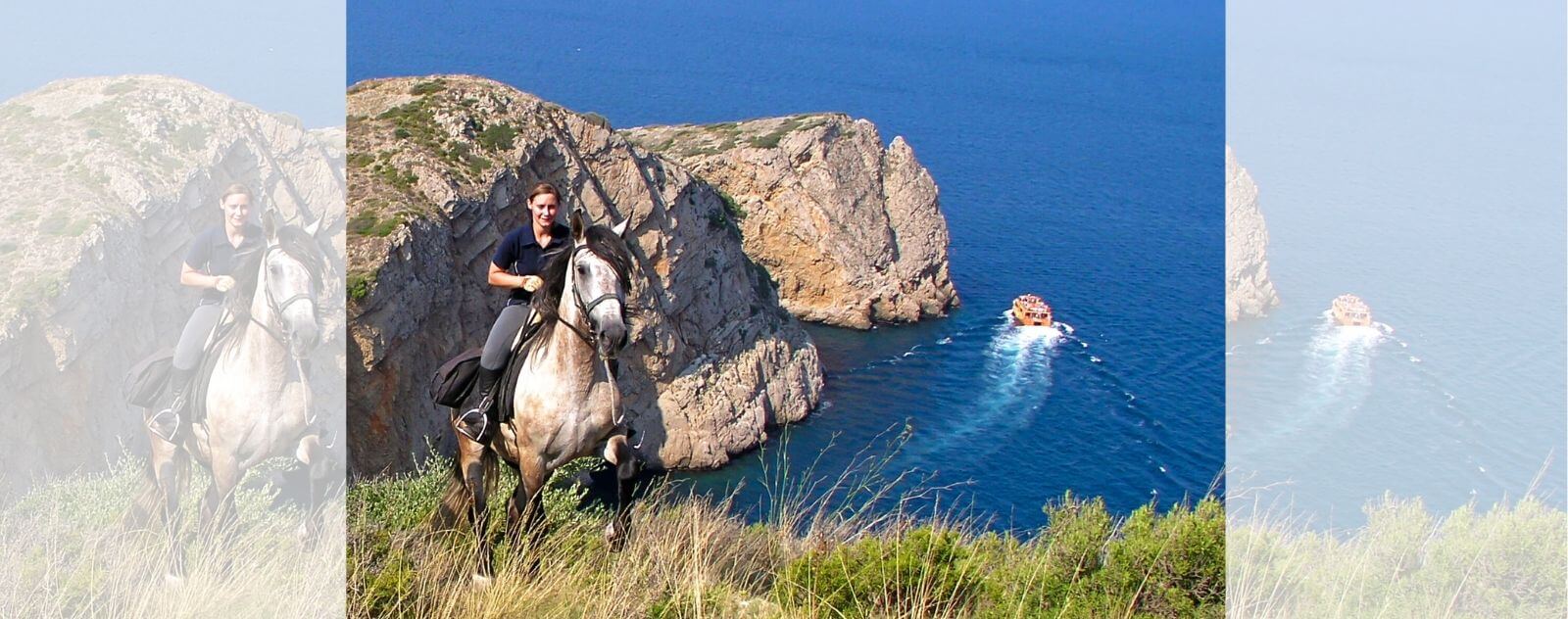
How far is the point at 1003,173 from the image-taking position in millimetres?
105625

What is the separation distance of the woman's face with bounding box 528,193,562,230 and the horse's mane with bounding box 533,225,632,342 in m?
0.27

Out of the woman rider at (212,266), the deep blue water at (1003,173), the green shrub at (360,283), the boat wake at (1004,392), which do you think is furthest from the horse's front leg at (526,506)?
the boat wake at (1004,392)

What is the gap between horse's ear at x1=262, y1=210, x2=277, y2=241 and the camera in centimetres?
806

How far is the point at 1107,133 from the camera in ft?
370

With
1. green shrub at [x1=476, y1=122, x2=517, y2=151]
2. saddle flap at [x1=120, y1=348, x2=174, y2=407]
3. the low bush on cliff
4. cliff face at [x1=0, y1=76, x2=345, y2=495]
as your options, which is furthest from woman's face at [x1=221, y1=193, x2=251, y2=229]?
green shrub at [x1=476, y1=122, x2=517, y2=151]

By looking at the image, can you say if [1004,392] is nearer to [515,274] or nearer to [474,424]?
[474,424]

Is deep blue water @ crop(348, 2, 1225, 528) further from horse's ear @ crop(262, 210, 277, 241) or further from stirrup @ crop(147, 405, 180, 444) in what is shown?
horse's ear @ crop(262, 210, 277, 241)

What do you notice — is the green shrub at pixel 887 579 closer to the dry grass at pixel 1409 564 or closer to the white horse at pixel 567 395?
the white horse at pixel 567 395

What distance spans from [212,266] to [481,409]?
1.74 meters

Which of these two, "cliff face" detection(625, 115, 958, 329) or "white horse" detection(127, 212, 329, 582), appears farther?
"cliff face" detection(625, 115, 958, 329)

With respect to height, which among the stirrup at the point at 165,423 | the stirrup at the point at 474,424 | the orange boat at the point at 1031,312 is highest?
the stirrup at the point at 165,423

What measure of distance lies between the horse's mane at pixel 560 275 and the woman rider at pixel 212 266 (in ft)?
5.32

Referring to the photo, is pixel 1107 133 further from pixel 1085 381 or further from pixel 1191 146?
pixel 1085 381

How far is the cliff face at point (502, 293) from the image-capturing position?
34.7m
